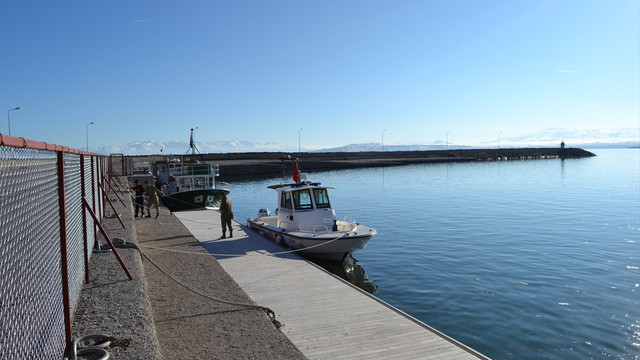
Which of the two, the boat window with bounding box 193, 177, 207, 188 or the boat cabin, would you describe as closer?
the boat cabin

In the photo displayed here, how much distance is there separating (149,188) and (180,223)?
3006 millimetres

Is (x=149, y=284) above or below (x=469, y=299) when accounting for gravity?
above

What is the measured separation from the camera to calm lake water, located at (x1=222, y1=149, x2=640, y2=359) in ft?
39.4

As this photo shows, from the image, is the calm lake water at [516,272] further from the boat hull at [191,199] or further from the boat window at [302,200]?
the boat hull at [191,199]

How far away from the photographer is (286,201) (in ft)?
63.5

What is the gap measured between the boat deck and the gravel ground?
0.74 m

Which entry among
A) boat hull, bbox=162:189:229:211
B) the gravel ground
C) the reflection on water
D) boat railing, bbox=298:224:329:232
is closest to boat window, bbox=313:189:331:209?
boat railing, bbox=298:224:329:232

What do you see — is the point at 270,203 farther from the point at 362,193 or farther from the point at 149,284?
the point at 149,284

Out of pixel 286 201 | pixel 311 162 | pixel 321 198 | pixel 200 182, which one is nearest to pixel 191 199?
pixel 200 182

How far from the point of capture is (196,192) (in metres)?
31.2

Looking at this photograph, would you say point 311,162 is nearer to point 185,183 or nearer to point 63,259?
point 185,183

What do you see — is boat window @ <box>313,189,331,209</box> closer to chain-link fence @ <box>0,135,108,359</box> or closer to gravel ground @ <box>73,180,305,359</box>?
gravel ground @ <box>73,180,305,359</box>

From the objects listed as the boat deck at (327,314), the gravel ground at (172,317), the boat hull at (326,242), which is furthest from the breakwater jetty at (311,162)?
the gravel ground at (172,317)

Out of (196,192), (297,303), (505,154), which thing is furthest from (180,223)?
A: (505,154)
